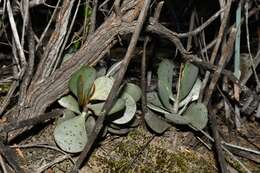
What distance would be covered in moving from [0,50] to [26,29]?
39 centimetres

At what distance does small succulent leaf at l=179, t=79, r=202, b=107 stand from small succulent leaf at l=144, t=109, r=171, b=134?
0.08 meters

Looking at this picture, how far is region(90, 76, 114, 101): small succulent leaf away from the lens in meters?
1.28

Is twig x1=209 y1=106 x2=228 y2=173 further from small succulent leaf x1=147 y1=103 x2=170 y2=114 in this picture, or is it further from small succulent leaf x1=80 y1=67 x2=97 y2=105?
small succulent leaf x1=80 y1=67 x2=97 y2=105

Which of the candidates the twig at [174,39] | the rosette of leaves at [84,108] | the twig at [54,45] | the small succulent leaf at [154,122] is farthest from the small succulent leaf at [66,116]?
the twig at [174,39]

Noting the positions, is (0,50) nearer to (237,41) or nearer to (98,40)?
(98,40)

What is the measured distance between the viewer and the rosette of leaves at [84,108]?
125 centimetres

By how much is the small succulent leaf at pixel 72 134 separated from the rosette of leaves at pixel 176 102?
22 cm

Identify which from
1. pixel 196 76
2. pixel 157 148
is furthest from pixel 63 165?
pixel 196 76

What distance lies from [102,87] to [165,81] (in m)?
0.20

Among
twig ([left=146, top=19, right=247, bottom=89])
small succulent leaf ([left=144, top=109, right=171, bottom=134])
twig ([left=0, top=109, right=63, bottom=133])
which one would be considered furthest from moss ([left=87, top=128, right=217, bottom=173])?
twig ([left=146, top=19, right=247, bottom=89])

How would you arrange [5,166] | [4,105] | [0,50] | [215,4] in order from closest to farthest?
[5,166] < [4,105] < [0,50] < [215,4]

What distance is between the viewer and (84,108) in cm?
131

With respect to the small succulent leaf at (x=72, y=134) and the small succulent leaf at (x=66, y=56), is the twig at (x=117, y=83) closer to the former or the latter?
the small succulent leaf at (x=72, y=134)

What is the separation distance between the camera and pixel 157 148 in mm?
1413
